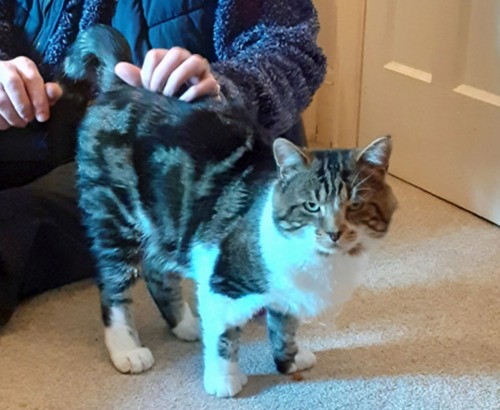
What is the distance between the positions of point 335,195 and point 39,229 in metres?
0.72

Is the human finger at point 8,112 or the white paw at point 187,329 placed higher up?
the human finger at point 8,112

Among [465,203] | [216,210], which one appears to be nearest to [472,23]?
[465,203]

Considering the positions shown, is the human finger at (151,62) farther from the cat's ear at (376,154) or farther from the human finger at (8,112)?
the cat's ear at (376,154)

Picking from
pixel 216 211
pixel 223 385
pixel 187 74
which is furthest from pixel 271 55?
pixel 223 385

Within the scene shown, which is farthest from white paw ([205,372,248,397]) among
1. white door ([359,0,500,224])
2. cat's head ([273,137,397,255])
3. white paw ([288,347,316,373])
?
white door ([359,0,500,224])

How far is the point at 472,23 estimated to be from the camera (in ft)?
5.95

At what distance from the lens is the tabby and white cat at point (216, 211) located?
1146mm

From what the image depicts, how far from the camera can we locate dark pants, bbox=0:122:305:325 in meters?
1.55

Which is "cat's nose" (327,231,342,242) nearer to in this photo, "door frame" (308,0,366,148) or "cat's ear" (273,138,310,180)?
"cat's ear" (273,138,310,180)

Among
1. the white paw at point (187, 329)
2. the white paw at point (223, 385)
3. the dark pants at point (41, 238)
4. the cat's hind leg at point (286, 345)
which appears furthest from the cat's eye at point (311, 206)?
the dark pants at point (41, 238)

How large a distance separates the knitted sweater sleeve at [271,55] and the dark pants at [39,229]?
11cm

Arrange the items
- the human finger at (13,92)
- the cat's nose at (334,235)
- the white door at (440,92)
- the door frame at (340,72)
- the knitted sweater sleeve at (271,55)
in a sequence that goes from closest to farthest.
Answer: the cat's nose at (334,235) → the human finger at (13,92) → the knitted sweater sleeve at (271,55) → the white door at (440,92) → the door frame at (340,72)

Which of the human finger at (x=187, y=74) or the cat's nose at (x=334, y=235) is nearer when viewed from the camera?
the cat's nose at (x=334, y=235)

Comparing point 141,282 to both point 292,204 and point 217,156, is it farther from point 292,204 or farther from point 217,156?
point 292,204
